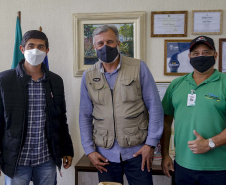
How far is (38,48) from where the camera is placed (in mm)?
1506

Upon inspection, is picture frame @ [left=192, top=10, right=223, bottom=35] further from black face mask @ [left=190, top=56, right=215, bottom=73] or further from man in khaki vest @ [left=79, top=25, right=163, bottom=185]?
man in khaki vest @ [left=79, top=25, right=163, bottom=185]

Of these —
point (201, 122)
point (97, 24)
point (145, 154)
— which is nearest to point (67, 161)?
point (145, 154)

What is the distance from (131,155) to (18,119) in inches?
29.3

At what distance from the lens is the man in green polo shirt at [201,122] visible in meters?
1.29

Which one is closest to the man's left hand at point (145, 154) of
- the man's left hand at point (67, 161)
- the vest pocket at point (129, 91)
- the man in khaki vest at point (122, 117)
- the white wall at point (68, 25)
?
the man in khaki vest at point (122, 117)

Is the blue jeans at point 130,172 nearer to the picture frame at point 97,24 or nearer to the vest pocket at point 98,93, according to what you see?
the vest pocket at point 98,93

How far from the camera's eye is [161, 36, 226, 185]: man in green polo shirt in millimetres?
1294

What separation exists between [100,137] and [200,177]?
0.65m

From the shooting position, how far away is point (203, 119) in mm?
1316

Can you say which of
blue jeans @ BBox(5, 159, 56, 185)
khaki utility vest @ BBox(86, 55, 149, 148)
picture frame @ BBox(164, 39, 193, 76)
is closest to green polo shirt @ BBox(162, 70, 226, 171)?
khaki utility vest @ BBox(86, 55, 149, 148)

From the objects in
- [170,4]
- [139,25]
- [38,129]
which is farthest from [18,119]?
[170,4]

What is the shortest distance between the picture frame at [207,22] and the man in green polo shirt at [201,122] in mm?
806

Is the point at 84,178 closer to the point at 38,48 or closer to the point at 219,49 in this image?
the point at 38,48

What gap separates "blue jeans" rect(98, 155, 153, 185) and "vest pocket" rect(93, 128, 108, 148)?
144 mm
